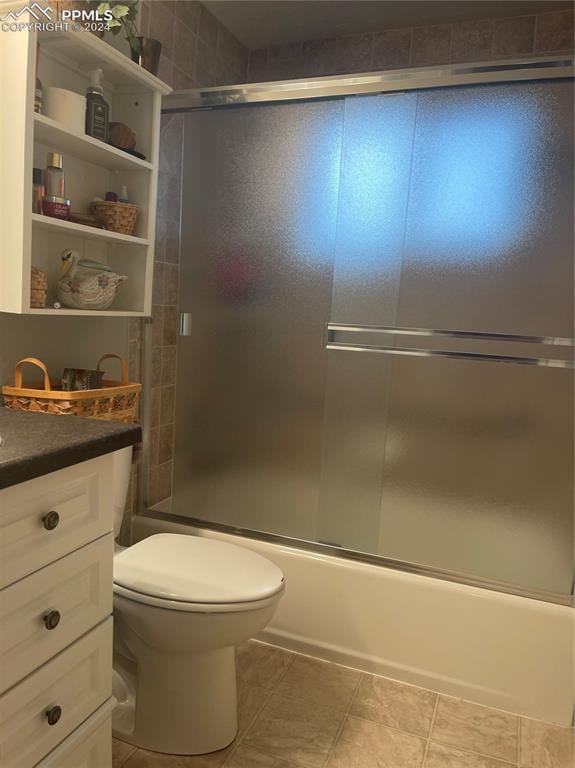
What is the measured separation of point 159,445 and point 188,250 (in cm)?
73

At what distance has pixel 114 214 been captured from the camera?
168 cm

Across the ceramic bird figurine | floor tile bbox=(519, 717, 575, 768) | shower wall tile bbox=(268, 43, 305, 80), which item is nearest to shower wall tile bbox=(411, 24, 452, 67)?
shower wall tile bbox=(268, 43, 305, 80)

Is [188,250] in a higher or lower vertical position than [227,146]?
lower

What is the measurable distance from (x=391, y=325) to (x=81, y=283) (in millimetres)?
914

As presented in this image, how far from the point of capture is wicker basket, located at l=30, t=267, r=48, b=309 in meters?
1.42

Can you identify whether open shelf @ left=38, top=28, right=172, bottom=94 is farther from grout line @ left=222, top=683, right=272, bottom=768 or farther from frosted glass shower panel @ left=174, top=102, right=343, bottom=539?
grout line @ left=222, top=683, right=272, bottom=768

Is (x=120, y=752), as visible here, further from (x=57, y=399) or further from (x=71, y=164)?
(x=71, y=164)

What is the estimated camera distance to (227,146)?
1975 mm

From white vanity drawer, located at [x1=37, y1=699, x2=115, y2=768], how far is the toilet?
0.23m

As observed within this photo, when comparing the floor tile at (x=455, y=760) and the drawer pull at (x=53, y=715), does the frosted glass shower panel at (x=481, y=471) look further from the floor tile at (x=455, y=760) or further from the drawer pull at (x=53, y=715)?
the drawer pull at (x=53, y=715)

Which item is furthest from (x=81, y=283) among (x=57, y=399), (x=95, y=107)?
(x=95, y=107)

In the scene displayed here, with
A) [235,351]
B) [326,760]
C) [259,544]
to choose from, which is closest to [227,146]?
[235,351]

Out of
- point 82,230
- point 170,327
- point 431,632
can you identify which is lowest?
point 431,632

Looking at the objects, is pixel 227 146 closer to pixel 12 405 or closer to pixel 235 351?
pixel 235 351
